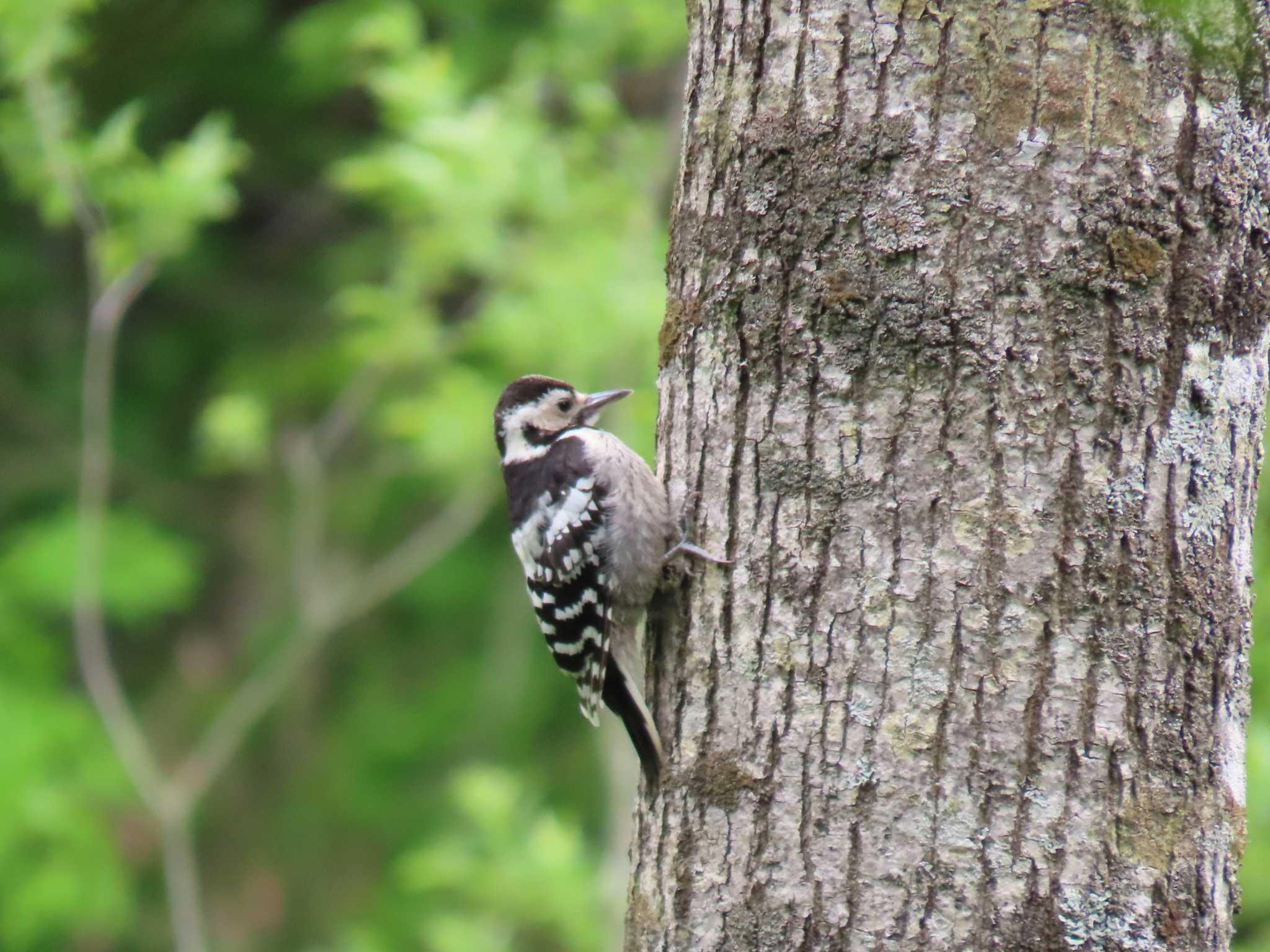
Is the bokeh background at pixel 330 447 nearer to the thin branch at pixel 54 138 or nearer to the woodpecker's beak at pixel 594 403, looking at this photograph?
the thin branch at pixel 54 138

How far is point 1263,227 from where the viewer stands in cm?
205

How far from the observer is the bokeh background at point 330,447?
18.2 ft

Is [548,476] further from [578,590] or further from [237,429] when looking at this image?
[237,429]

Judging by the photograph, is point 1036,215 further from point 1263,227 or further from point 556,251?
point 556,251

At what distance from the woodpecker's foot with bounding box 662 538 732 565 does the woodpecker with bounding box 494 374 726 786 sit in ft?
0.44

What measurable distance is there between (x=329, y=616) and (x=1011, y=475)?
16.0 ft

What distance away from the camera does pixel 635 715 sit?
8.60 ft

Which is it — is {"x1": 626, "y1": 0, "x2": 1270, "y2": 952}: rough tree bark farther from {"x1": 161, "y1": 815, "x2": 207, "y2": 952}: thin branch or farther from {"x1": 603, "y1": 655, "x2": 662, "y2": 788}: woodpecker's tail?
{"x1": 161, "y1": 815, "x2": 207, "y2": 952}: thin branch

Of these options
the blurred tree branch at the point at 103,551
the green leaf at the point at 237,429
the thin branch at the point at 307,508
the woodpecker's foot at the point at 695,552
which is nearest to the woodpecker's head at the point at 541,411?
the woodpecker's foot at the point at 695,552

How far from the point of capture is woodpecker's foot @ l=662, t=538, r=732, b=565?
92.4 inches

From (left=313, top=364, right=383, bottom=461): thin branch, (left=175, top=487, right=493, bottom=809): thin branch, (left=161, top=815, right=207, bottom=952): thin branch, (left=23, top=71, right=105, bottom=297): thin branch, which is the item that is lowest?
(left=161, top=815, right=207, bottom=952): thin branch

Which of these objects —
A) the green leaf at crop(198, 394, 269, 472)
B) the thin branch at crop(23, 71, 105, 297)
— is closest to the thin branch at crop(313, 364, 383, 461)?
the green leaf at crop(198, 394, 269, 472)

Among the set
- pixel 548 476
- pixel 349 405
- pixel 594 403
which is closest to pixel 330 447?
pixel 349 405

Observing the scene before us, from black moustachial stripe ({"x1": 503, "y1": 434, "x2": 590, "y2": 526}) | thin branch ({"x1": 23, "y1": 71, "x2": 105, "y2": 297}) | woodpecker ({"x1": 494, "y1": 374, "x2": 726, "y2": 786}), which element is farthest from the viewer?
thin branch ({"x1": 23, "y1": 71, "x2": 105, "y2": 297})
